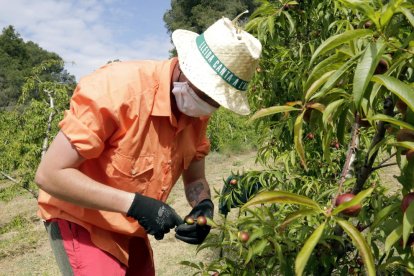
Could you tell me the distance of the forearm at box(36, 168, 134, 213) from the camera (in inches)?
59.6

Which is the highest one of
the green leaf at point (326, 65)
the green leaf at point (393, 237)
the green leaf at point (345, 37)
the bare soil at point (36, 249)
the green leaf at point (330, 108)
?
the green leaf at point (345, 37)

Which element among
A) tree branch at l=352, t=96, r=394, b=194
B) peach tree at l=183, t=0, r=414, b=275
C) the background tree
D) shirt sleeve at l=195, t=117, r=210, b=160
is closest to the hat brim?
peach tree at l=183, t=0, r=414, b=275

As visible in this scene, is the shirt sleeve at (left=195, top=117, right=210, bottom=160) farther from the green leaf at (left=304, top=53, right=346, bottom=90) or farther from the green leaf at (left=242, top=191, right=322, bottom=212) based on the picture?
the green leaf at (left=242, top=191, right=322, bottom=212)

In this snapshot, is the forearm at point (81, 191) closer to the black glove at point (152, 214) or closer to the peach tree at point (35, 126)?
the black glove at point (152, 214)

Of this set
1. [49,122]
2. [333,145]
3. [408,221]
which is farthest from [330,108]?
[49,122]

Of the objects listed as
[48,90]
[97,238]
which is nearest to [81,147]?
→ [97,238]

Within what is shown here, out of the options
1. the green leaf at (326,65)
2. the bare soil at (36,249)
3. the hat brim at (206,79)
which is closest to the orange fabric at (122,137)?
the hat brim at (206,79)

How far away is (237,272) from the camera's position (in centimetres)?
151

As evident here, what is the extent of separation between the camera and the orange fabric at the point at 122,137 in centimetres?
150

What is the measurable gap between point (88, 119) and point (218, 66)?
0.50 metres

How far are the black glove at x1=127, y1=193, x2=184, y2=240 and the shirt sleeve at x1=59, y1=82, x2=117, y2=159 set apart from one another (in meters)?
0.24

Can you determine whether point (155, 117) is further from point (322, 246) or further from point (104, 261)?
point (322, 246)

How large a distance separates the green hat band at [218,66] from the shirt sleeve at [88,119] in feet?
1.28

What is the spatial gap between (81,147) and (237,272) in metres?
0.69
